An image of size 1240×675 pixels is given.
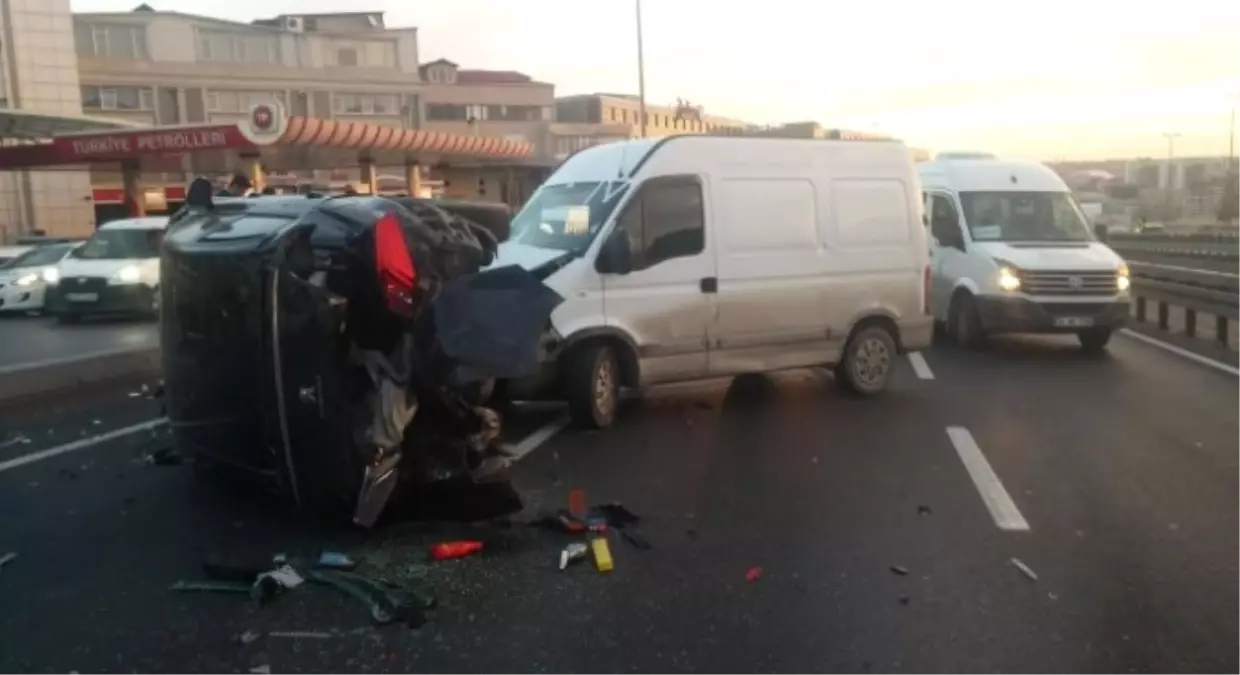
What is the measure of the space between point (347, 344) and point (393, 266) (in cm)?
47

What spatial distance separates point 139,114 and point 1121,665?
69832 mm

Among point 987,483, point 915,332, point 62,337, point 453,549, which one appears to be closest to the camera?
point 453,549

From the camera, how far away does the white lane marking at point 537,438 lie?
28.7ft

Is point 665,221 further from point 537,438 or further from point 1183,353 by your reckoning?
point 1183,353

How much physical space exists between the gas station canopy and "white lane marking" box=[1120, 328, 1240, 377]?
20.5 metres

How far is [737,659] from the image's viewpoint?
4.74m

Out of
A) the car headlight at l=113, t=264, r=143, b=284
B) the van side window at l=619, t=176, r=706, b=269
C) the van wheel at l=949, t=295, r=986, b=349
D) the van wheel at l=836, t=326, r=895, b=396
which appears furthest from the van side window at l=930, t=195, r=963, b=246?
the car headlight at l=113, t=264, r=143, b=284

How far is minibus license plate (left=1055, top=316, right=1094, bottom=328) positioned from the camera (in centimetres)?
1446

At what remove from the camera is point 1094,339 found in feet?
49.9

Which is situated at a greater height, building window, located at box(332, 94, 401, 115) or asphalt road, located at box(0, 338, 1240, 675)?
building window, located at box(332, 94, 401, 115)

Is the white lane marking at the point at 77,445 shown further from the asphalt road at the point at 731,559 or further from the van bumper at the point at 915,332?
the van bumper at the point at 915,332

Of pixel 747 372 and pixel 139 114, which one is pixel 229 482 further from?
pixel 139 114

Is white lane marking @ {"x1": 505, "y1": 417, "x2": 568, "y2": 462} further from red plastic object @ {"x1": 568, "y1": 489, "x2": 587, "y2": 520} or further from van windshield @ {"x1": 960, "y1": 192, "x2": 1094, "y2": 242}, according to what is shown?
van windshield @ {"x1": 960, "y1": 192, "x2": 1094, "y2": 242}

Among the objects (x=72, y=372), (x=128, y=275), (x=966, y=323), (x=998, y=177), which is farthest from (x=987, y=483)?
(x=128, y=275)
